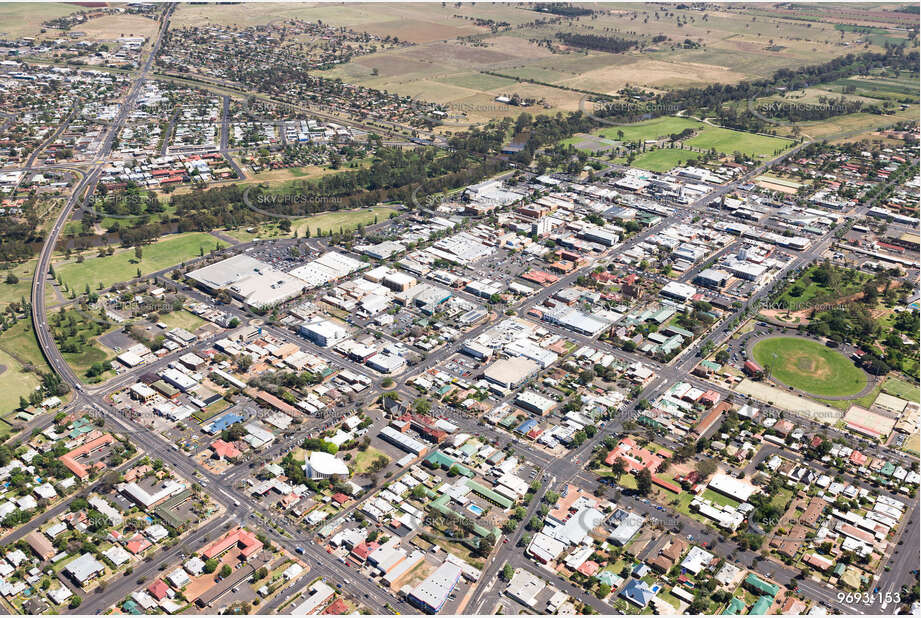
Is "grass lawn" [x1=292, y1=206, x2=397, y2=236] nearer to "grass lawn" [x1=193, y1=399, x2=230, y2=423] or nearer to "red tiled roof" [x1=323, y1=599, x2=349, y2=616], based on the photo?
"grass lawn" [x1=193, y1=399, x2=230, y2=423]

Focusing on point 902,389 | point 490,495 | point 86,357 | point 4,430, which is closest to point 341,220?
point 86,357

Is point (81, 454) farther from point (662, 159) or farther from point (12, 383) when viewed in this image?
point (662, 159)

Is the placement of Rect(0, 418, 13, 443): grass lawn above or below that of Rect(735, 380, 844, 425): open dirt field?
above

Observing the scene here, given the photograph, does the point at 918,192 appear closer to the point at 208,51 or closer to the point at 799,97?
the point at 799,97

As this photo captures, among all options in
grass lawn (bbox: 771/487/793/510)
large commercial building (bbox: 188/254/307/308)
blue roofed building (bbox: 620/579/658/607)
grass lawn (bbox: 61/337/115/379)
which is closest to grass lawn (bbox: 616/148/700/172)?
large commercial building (bbox: 188/254/307/308)

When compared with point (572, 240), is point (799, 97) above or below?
above

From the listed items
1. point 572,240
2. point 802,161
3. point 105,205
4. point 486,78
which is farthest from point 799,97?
point 105,205
